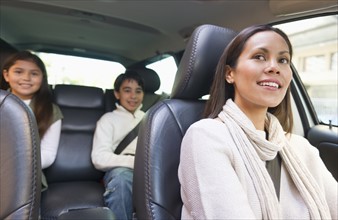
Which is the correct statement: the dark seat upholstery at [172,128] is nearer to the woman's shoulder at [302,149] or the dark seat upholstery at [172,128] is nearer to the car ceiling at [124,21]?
the woman's shoulder at [302,149]

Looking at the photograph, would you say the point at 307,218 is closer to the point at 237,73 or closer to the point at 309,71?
the point at 237,73

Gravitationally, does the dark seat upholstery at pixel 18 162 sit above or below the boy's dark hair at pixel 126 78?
below

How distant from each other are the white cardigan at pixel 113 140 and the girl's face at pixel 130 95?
4 centimetres

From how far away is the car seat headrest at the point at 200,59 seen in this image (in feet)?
3.30

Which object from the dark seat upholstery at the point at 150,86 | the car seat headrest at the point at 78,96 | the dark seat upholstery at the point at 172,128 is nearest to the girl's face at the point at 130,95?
the car seat headrest at the point at 78,96

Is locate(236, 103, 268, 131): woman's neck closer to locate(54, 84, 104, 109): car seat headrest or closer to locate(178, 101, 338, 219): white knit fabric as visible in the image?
locate(178, 101, 338, 219): white knit fabric

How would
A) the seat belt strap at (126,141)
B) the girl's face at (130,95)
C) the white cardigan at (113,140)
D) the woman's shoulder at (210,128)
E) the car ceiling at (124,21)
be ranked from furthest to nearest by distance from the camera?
the girl's face at (130,95) → the seat belt strap at (126,141) → the white cardigan at (113,140) → the car ceiling at (124,21) → the woman's shoulder at (210,128)

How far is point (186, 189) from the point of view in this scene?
31.2 inches

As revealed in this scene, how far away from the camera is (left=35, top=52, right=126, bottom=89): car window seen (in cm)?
286

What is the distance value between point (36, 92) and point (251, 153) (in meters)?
1.35

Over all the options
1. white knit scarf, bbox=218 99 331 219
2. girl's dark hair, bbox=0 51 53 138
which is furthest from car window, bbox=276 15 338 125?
girl's dark hair, bbox=0 51 53 138

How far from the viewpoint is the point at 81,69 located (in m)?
3.08

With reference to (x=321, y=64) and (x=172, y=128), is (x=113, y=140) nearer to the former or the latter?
(x=172, y=128)

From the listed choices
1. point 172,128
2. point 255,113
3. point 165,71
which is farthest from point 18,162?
point 165,71
